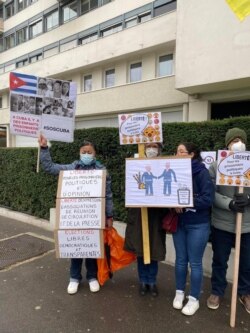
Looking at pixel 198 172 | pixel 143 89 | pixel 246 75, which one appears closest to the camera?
pixel 198 172

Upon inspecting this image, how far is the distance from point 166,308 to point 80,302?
96 centimetres

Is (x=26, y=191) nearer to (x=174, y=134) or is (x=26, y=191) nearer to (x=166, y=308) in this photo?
(x=174, y=134)

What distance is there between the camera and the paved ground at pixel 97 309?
3.24m

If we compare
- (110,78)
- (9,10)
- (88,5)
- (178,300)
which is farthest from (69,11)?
(178,300)

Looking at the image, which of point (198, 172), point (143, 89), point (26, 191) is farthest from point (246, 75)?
point (198, 172)

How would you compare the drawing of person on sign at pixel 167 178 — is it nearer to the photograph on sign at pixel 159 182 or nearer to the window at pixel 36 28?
the photograph on sign at pixel 159 182

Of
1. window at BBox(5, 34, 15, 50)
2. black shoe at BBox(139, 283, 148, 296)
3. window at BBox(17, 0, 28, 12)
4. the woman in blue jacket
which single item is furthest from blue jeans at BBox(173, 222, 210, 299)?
window at BBox(5, 34, 15, 50)

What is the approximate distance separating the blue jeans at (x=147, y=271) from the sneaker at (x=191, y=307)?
0.54 m

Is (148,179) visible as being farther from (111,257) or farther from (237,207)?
(111,257)

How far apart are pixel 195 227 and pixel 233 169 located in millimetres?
706

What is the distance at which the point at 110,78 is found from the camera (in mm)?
19516

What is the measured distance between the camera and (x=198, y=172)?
3430mm

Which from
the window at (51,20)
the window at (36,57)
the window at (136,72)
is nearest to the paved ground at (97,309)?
the window at (136,72)

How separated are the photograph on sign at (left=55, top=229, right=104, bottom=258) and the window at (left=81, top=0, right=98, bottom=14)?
19.5 meters
